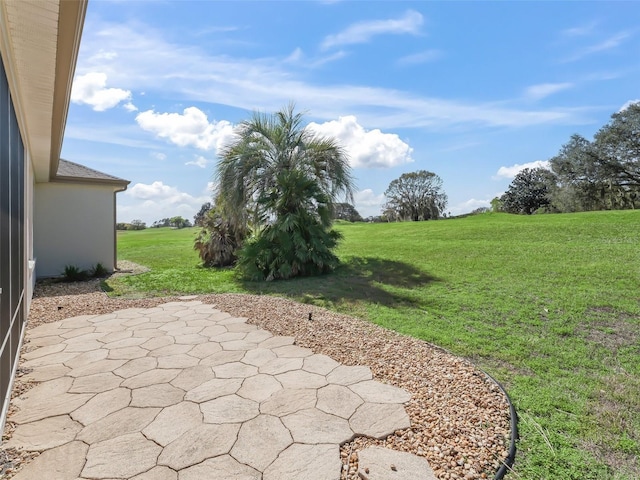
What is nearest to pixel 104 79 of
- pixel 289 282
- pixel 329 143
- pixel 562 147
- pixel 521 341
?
pixel 289 282

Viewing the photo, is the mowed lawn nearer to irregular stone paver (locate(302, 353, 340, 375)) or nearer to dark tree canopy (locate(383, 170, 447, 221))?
irregular stone paver (locate(302, 353, 340, 375))

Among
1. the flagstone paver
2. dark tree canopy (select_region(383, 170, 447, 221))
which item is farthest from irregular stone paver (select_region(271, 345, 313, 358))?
dark tree canopy (select_region(383, 170, 447, 221))

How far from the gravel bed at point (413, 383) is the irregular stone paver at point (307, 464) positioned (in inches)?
2.8

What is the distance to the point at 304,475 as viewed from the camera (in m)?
1.88

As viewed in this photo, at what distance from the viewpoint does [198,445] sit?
213 cm

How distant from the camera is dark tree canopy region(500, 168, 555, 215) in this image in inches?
1216

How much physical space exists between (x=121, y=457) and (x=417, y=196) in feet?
112

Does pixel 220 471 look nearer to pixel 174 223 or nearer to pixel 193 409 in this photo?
pixel 193 409

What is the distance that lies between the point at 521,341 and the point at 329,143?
24.2ft

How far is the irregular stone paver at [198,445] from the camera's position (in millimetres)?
1995

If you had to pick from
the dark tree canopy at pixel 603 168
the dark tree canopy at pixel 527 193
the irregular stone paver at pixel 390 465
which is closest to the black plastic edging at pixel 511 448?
the irregular stone paver at pixel 390 465

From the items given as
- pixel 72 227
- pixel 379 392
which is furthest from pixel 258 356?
pixel 72 227

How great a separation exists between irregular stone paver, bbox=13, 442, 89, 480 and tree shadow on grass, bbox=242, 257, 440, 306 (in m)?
4.52

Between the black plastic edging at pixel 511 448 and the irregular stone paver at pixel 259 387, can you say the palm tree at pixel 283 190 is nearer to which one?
the irregular stone paver at pixel 259 387
